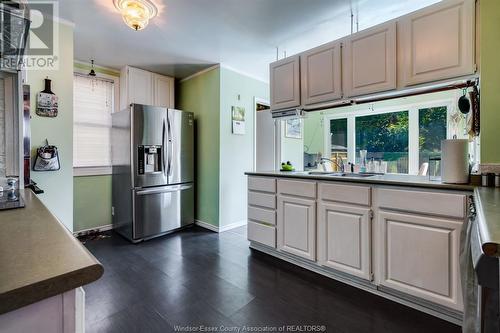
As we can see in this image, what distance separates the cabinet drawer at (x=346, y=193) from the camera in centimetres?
202

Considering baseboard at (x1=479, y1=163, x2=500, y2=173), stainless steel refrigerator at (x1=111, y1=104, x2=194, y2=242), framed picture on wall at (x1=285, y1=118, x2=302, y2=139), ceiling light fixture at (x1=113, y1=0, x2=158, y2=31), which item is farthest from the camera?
framed picture on wall at (x1=285, y1=118, x2=302, y2=139)

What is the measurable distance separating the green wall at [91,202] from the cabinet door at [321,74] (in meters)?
3.00

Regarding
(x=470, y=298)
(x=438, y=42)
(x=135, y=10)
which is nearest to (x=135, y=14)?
(x=135, y=10)

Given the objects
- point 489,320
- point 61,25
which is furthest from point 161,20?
point 489,320

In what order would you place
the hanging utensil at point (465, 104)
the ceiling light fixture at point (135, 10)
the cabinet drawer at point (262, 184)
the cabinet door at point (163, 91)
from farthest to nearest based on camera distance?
the cabinet door at point (163, 91) → the cabinet drawer at point (262, 184) → the ceiling light fixture at point (135, 10) → the hanging utensil at point (465, 104)

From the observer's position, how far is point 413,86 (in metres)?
2.06

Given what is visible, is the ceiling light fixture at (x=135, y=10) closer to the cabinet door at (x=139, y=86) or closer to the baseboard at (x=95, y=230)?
the cabinet door at (x=139, y=86)

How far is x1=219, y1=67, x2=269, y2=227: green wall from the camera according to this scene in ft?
12.2

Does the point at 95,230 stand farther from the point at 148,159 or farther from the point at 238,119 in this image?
the point at 238,119

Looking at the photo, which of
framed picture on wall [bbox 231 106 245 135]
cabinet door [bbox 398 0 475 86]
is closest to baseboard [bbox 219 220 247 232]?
framed picture on wall [bbox 231 106 245 135]

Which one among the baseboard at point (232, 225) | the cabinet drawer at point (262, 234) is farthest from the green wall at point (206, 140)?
the cabinet drawer at point (262, 234)

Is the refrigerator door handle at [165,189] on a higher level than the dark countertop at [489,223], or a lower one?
lower

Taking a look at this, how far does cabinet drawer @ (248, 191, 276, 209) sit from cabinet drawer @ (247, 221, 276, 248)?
231 mm

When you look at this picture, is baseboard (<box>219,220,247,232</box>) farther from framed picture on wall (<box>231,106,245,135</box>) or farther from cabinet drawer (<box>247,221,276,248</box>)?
framed picture on wall (<box>231,106,245,135</box>)
